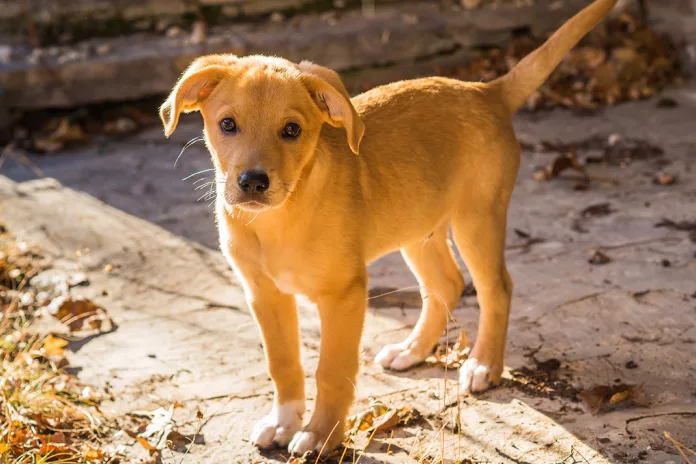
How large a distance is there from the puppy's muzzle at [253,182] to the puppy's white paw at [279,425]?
116cm

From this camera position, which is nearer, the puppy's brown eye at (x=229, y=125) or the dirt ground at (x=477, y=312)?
the puppy's brown eye at (x=229, y=125)

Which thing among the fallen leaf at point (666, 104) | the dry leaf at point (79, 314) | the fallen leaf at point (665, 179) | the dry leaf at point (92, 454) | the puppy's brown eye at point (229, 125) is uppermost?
the puppy's brown eye at point (229, 125)

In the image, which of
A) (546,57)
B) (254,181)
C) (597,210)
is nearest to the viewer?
(254,181)

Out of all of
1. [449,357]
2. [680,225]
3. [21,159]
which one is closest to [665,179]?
[680,225]

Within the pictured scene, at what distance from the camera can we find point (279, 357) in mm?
3637

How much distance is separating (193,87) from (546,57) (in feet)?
5.67

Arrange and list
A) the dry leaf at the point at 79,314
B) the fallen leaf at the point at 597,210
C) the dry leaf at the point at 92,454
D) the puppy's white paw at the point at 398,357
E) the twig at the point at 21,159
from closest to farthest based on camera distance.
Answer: the dry leaf at the point at 92,454 → the puppy's white paw at the point at 398,357 → the dry leaf at the point at 79,314 → the fallen leaf at the point at 597,210 → the twig at the point at 21,159

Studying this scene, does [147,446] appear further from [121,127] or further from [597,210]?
[121,127]

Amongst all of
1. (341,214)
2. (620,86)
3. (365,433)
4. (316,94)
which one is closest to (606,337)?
(365,433)

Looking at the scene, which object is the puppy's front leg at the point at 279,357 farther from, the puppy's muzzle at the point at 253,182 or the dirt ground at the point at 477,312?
the puppy's muzzle at the point at 253,182

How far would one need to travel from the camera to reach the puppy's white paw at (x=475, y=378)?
3.95 metres

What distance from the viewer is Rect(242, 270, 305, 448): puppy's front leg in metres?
3.58

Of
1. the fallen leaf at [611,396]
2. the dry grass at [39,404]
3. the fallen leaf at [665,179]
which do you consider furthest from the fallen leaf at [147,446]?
the fallen leaf at [665,179]

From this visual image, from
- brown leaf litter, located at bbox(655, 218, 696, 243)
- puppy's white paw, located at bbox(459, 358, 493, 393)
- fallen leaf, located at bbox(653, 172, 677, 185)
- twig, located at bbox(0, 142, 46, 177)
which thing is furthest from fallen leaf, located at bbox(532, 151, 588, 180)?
twig, located at bbox(0, 142, 46, 177)
